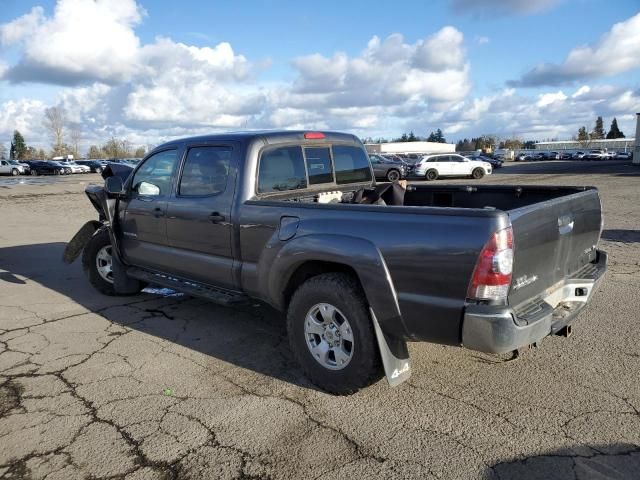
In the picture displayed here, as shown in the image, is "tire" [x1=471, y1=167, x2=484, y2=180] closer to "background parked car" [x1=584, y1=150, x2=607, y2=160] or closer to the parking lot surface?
the parking lot surface

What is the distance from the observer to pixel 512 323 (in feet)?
9.29

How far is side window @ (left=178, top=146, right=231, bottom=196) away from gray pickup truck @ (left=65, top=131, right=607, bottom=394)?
0.7 inches

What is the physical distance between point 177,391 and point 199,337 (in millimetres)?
1067

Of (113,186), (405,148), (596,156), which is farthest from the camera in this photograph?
(405,148)

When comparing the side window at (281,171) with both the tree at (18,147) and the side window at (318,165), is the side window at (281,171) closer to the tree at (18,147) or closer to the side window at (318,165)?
the side window at (318,165)

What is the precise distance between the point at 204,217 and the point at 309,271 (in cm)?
125

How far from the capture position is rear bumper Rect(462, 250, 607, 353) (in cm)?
280

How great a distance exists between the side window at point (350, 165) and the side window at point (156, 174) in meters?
1.60

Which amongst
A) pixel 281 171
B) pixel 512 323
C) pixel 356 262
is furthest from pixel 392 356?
pixel 281 171

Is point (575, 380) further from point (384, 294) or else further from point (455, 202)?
point (455, 202)

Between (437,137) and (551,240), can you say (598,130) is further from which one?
(551,240)

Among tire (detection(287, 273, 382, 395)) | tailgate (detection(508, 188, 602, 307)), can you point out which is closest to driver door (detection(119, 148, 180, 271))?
tire (detection(287, 273, 382, 395))

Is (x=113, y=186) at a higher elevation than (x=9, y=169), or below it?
higher

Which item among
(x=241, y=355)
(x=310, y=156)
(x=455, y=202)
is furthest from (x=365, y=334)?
(x=455, y=202)
